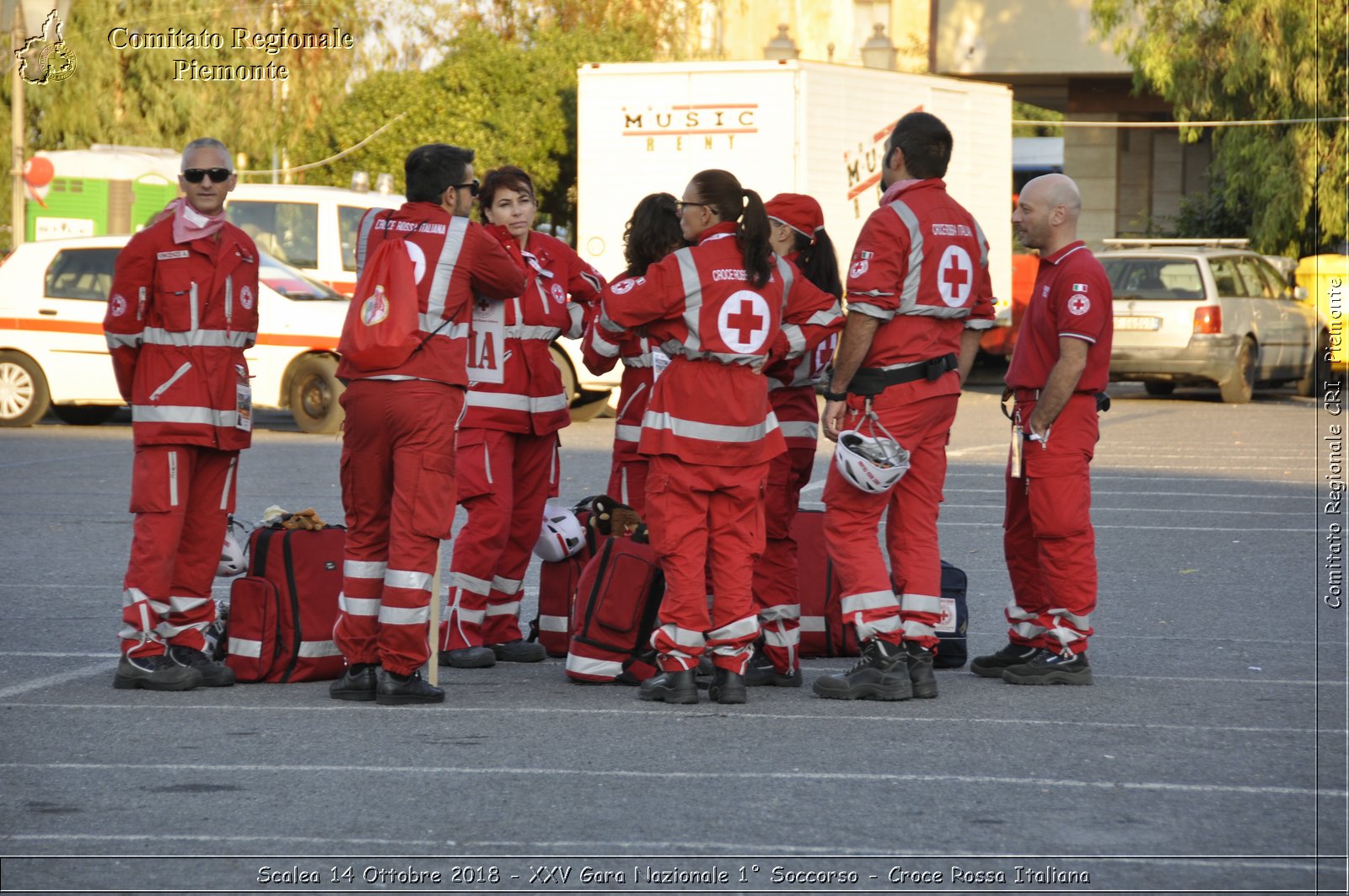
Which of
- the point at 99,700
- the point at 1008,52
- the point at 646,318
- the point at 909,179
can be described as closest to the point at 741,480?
the point at 646,318

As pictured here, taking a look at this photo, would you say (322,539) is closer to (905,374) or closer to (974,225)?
(905,374)

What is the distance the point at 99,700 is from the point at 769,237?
3031 mm

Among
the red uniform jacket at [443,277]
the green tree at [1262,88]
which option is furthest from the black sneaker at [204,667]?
the green tree at [1262,88]

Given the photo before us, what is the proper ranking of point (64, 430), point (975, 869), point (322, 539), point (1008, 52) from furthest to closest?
point (1008, 52)
point (64, 430)
point (322, 539)
point (975, 869)

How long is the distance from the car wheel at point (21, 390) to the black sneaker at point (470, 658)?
12192 millimetres

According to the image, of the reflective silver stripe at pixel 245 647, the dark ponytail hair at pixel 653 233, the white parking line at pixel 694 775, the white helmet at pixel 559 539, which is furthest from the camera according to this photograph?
the white helmet at pixel 559 539

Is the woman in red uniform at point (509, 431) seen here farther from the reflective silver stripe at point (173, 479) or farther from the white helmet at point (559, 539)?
the reflective silver stripe at point (173, 479)

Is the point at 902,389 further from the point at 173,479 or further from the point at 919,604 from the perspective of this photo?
the point at 173,479

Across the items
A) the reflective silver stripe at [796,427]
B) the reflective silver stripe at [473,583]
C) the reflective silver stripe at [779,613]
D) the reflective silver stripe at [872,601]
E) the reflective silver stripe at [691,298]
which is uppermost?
the reflective silver stripe at [691,298]

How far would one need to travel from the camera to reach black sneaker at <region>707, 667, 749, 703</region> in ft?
22.4

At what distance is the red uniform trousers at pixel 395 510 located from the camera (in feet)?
22.0

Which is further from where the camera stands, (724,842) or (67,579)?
(67,579)

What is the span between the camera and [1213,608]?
9.09m

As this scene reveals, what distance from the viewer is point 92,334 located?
18.1 metres
